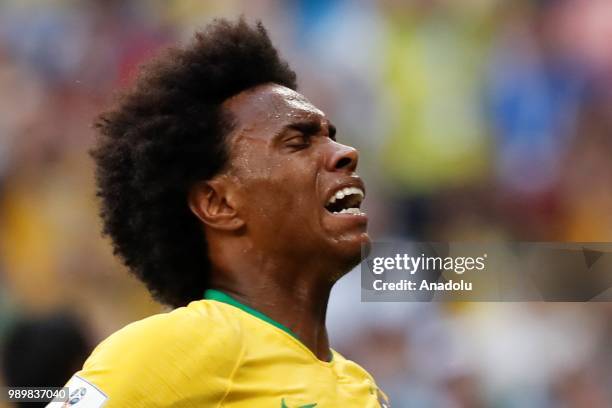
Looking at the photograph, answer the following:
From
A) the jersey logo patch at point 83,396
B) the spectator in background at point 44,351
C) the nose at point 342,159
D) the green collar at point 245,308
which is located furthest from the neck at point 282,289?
the spectator in background at point 44,351

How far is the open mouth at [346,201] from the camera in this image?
2.89 m

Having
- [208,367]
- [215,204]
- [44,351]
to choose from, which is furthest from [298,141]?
[44,351]

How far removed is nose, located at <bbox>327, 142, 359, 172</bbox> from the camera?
9.58 ft

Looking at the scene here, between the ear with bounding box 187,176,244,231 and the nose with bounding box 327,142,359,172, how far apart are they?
0.28 meters

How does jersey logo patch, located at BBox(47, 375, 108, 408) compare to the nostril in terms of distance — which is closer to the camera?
jersey logo patch, located at BBox(47, 375, 108, 408)

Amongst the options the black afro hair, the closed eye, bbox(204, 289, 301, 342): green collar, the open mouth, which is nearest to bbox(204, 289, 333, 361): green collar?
bbox(204, 289, 301, 342): green collar

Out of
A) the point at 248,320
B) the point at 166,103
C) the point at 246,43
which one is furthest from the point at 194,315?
the point at 246,43

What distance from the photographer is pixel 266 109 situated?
3.00 meters

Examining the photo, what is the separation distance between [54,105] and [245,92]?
2.85 m

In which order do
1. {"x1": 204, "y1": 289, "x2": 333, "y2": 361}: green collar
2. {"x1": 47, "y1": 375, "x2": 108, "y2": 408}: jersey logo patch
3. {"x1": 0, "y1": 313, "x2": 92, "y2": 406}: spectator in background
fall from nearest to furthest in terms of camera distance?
{"x1": 47, "y1": 375, "x2": 108, "y2": 408}: jersey logo patch < {"x1": 204, "y1": 289, "x2": 333, "y2": 361}: green collar < {"x1": 0, "y1": 313, "x2": 92, "y2": 406}: spectator in background

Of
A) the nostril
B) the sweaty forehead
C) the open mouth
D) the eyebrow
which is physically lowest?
the open mouth

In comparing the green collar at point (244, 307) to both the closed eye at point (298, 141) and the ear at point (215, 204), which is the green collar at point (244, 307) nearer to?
the ear at point (215, 204)

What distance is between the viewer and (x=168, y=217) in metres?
2.98

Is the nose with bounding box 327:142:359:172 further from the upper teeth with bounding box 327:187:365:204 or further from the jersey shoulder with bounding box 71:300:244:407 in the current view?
the jersey shoulder with bounding box 71:300:244:407
